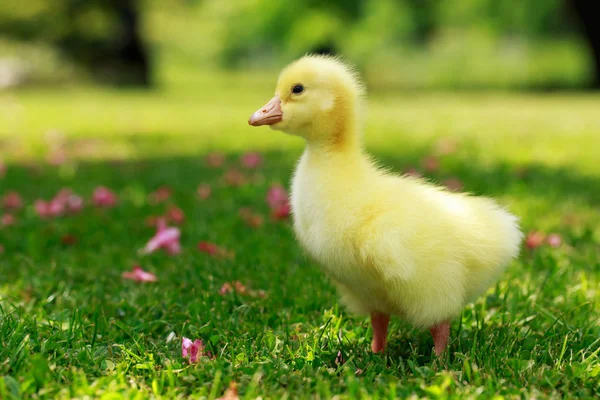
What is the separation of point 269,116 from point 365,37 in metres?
21.0

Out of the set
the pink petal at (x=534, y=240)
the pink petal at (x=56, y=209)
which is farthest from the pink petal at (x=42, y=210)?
the pink petal at (x=534, y=240)

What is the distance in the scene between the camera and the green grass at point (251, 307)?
2.38 m

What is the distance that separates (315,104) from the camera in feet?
8.76

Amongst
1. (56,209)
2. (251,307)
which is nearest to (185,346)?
(251,307)

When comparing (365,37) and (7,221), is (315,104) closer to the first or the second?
(7,221)

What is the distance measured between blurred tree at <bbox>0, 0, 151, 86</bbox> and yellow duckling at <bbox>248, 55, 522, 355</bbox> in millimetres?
25034

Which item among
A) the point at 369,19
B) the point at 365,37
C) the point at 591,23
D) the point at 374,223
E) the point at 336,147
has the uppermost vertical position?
the point at 369,19

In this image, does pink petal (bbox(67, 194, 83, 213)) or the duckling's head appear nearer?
the duckling's head

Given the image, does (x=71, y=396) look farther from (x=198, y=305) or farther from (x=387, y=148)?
(x=387, y=148)

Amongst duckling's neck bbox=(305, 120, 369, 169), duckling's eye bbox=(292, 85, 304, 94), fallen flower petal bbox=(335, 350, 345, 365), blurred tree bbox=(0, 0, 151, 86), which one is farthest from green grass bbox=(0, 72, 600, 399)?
blurred tree bbox=(0, 0, 151, 86)

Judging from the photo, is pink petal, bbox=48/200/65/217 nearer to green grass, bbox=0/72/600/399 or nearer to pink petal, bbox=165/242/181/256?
green grass, bbox=0/72/600/399

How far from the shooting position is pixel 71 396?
2.25 m

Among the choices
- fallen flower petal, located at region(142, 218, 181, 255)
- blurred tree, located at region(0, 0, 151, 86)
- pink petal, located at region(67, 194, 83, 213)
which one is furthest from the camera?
blurred tree, located at region(0, 0, 151, 86)

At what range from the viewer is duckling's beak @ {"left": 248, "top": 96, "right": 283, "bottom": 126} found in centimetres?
271
